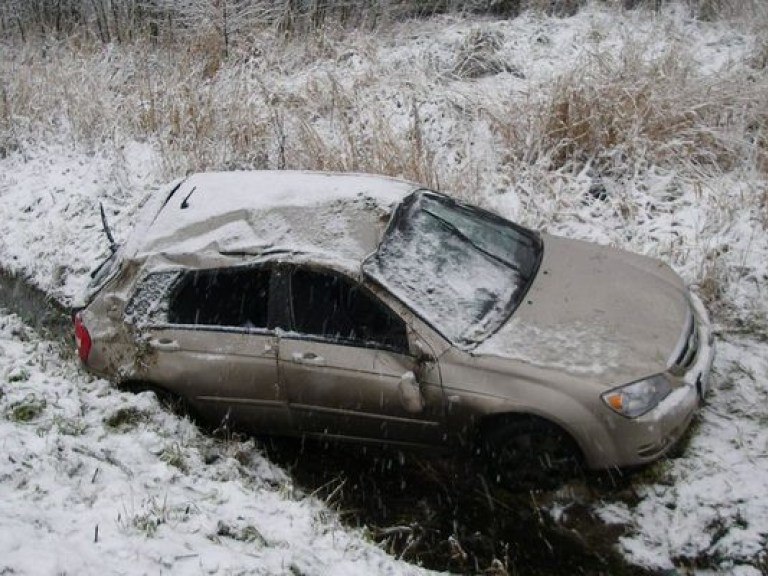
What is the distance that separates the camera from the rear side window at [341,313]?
15.5 feet

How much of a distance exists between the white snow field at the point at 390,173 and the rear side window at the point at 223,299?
0.70m

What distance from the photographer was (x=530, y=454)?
15.3 feet

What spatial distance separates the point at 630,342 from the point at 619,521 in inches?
41.6

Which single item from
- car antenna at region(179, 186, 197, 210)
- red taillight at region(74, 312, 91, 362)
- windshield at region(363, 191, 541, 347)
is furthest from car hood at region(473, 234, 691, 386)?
red taillight at region(74, 312, 91, 362)

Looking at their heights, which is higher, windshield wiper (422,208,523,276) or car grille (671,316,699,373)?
windshield wiper (422,208,523,276)

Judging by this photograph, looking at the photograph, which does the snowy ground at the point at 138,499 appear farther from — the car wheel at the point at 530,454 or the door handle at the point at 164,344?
the car wheel at the point at 530,454

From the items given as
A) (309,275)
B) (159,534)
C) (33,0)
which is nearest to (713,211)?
(309,275)

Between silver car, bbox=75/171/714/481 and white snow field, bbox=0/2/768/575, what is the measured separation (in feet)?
1.42

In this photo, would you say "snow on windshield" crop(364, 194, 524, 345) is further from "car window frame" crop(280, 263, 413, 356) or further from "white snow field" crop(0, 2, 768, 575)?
"white snow field" crop(0, 2, 768, 575)

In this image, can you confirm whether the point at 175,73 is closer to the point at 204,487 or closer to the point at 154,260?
the point at 154,260

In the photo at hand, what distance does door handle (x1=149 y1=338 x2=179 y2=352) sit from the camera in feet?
17.2

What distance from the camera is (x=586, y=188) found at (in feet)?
25.1

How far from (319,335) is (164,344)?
44.7 inches

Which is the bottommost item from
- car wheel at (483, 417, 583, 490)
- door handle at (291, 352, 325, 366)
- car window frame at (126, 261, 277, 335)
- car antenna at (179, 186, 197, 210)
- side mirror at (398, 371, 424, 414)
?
car wheel at (483, 417, 583, 490)
